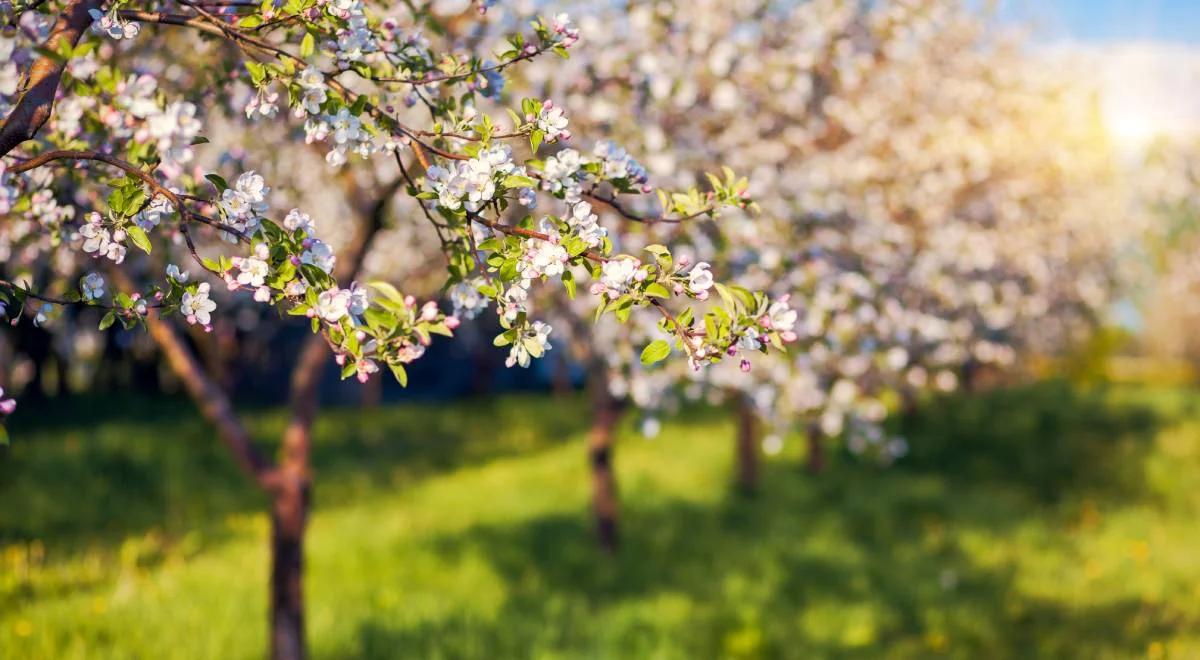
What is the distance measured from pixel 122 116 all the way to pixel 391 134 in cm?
136

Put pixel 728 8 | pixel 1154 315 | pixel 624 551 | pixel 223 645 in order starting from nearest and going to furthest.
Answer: pixel 223 645 < pixel 728 8 < pixel 624 551 < pixel 1154 315

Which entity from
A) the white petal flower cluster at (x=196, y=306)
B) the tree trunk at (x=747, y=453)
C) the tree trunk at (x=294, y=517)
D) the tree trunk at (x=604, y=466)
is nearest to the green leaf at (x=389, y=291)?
the white petal flower cluster at (x=196, y=306)

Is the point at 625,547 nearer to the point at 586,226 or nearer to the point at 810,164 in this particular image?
the point at 810,164

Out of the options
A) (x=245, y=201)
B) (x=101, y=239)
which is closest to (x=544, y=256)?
(x=245, y=201)

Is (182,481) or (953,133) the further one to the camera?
(953,133)

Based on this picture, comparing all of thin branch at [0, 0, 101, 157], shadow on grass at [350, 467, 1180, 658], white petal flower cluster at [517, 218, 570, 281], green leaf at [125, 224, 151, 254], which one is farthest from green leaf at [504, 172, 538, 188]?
shadow on grass at [350, 467, 1180, 658]

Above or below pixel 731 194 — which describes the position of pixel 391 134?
above

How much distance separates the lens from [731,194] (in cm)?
319

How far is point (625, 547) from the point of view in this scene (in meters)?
10.7

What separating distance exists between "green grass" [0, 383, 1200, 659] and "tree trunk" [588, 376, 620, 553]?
31cm

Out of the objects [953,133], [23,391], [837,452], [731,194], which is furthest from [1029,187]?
[23,391]

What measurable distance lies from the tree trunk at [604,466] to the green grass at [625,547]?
1.02 ft

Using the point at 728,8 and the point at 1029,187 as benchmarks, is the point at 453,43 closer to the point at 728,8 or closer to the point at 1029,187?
the point at 728,8

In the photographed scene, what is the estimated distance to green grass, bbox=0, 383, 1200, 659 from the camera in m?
7.71
